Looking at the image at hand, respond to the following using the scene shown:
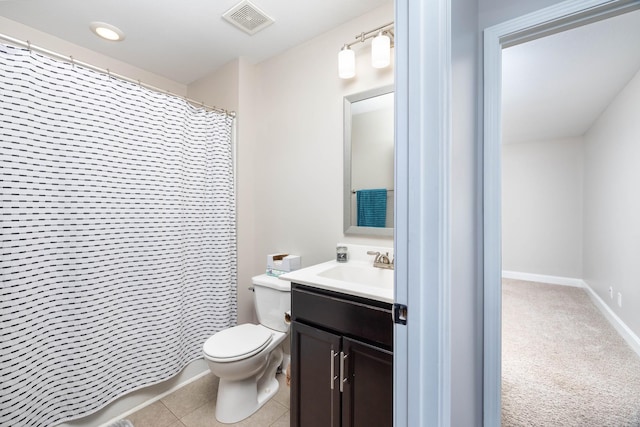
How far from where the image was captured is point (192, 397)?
5.70ft

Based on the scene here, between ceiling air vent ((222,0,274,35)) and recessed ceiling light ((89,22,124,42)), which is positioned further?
recessed ceiling light ((89,22,124,42))

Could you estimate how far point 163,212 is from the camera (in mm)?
1709

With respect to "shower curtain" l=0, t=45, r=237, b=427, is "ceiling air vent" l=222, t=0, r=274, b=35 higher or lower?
higher

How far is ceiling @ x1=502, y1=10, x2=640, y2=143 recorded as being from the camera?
163cm

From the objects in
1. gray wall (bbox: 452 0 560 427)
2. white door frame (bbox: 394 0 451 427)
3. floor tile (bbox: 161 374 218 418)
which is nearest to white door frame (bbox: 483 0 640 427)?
gray wall (bbox: 452 0 560 427)

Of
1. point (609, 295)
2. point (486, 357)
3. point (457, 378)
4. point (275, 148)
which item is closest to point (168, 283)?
point (275, 148)

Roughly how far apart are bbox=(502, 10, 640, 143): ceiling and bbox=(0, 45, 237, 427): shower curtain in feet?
7.97

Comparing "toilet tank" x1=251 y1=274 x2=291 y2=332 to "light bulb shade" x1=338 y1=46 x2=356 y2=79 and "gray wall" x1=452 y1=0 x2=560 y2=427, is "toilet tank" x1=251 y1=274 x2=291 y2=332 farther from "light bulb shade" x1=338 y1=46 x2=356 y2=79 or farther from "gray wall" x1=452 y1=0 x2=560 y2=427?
"light bulb shade" x1=338 y1=46 x2=356 y2=79

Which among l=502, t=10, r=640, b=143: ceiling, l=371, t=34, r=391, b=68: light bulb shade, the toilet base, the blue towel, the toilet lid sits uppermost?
l=502, t=10, r=640, b=143: ceiling

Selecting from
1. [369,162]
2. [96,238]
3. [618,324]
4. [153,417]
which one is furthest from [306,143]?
[618,324]

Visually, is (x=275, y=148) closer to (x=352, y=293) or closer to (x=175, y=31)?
(x=175, y=31)

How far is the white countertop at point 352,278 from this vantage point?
106 centimetres

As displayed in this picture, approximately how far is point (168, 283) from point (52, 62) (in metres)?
1.33

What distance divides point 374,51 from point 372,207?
0.91m
